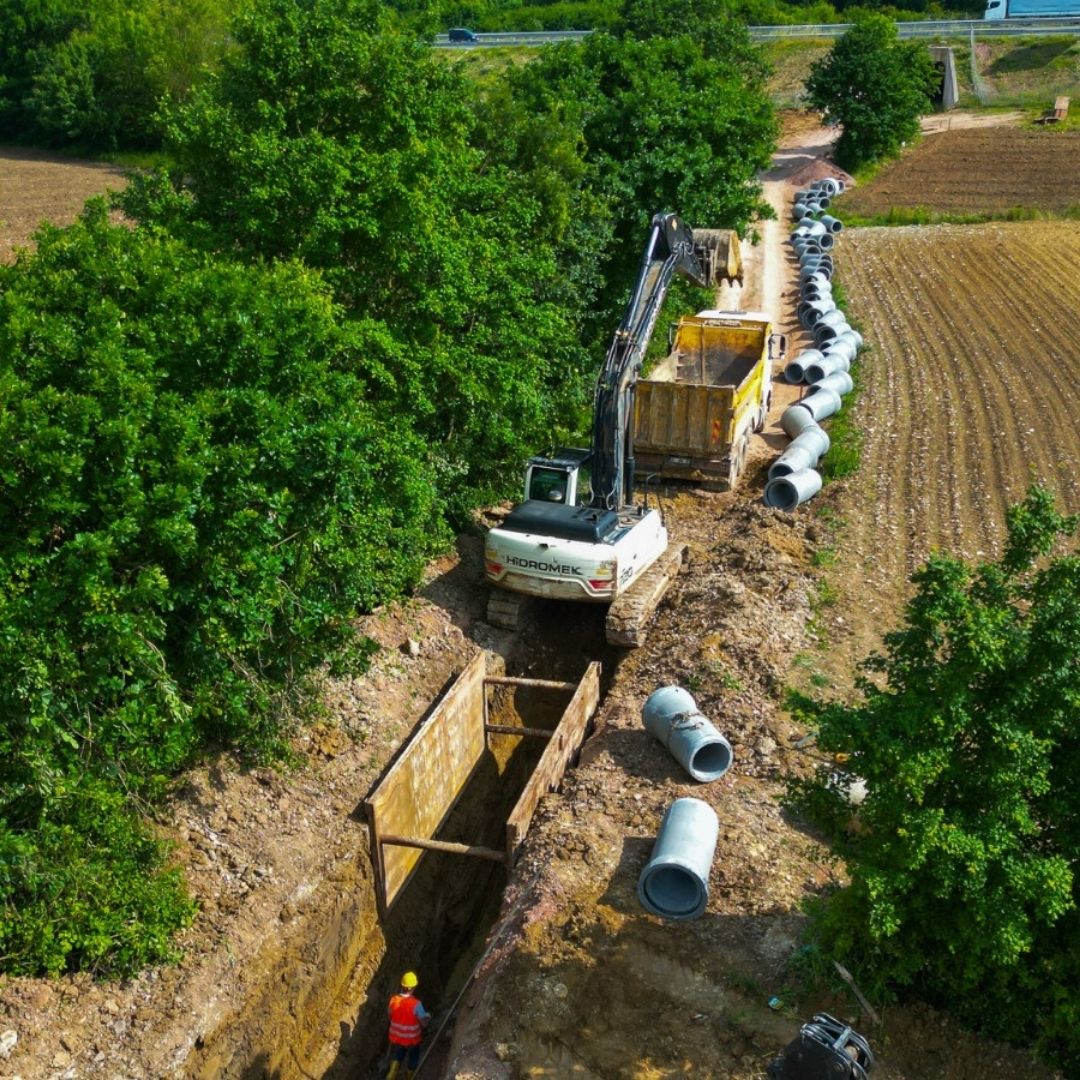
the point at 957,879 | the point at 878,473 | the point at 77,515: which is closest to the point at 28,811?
the point at 77,515

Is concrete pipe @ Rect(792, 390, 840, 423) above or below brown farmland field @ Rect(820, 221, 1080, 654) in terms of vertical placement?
above

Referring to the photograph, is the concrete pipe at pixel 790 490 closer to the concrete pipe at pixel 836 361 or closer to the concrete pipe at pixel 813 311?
the concrete pipe at pixel 836 361

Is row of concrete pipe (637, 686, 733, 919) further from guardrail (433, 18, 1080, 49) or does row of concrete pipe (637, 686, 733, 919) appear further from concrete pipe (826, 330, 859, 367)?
guardrail (433, 18, 1080, 49)

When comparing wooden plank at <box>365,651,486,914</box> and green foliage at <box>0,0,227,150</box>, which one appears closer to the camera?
wooden plank at <box>365,651,486,914</box>

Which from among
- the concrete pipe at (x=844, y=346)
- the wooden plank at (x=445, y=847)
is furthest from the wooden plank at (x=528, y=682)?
the concrete pipe at (x=844, y=346)

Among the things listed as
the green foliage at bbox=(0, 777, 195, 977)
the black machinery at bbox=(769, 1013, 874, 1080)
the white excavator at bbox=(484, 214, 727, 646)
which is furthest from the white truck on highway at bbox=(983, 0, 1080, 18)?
the black machinery at bbox=(769, 1013, 874, 1080)
